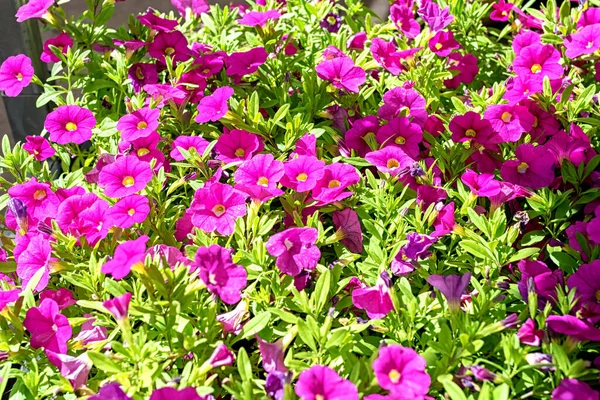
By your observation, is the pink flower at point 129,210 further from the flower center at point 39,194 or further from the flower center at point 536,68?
the flower center at point 536,68

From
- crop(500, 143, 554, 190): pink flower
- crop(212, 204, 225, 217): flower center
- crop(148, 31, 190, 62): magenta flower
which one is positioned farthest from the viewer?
crop(148, 31, 190, 62): magenta flower

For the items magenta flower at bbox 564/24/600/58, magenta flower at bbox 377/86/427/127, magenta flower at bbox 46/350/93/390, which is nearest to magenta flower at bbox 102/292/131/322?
magenta flower at bbox 46/350/93/390

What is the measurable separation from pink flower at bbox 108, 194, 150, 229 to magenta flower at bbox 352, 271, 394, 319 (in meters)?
0.43

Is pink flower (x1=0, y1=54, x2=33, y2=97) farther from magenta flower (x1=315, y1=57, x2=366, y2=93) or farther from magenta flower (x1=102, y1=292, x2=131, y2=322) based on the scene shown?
magenta flower (x1=102, y1=292, x2=131, y2=322)

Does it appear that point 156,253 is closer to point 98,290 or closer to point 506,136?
point 98,290

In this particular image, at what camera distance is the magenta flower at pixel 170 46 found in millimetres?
1725

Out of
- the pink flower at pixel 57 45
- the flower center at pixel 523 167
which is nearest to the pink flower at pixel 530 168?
the flower center at pixel 523 167

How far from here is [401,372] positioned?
0.96m

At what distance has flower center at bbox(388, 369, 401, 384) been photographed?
0.95 metres

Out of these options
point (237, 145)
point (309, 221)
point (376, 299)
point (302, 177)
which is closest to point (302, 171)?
point (302, 177)

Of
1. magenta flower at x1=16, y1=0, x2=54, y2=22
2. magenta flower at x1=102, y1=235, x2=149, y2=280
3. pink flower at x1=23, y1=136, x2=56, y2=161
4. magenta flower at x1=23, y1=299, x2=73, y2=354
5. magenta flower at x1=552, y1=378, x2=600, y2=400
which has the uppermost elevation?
magenta flower at x1=16, y1=0, x2=54, y2=22

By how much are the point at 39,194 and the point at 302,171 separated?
586mm

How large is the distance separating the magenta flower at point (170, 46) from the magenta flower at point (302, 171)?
60cm

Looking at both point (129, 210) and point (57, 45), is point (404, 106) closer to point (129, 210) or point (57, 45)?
point (129, 210)
